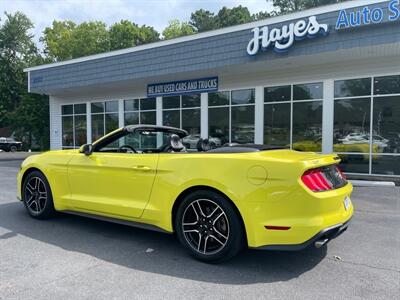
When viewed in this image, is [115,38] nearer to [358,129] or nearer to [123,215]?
[358,129]

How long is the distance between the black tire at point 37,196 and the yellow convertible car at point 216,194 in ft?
1.36

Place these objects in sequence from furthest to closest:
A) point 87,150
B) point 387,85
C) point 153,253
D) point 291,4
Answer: point 291,4, point 387,85, point 87,150, point 153,253

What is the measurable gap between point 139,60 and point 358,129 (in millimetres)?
8691

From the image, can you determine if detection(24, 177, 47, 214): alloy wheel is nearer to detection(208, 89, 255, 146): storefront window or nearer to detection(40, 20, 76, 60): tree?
detection(208, 89, 255, 146): storefront window

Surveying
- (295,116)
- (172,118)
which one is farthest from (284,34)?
(172,118)

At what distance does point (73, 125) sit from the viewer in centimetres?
2038

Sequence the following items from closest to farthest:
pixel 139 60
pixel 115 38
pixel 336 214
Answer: pixel 336 214 → pixel 139 60 → pixel 115 38

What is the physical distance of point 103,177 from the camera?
4922mm

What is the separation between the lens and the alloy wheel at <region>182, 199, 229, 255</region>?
157 inches

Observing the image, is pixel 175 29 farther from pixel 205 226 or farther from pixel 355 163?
pixel 205 226

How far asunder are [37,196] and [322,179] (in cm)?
440

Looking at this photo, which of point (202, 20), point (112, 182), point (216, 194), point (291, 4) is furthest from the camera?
point (202, 20)

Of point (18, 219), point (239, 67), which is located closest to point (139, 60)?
point (239, 67)

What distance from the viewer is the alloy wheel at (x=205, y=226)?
3979mm
